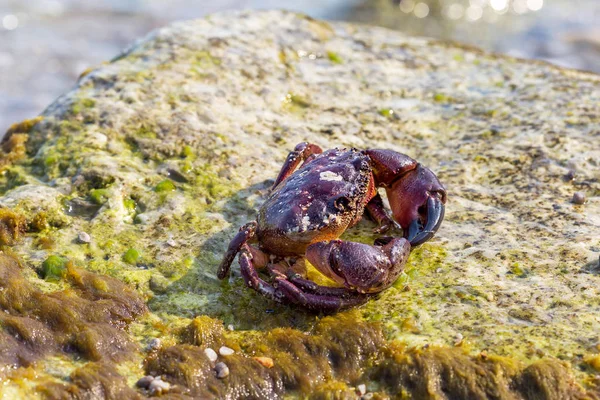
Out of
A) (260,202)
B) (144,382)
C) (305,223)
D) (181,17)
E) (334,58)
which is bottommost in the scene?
(144,382)

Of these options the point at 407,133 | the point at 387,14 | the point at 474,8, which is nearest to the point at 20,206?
the point at 407,133

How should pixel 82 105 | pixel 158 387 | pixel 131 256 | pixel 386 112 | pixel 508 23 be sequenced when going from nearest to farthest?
pixel 158 387 < pixel 131 256 < pixel 82 105 < pixel 386 112 < pixel 508 23

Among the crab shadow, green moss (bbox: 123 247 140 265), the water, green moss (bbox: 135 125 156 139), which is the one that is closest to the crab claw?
the crab shadow

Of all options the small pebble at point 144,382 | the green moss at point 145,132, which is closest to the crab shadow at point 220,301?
the small pebble at point 144,382

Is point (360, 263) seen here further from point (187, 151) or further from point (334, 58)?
point (334, 58)

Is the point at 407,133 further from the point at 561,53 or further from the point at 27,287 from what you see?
the point at 561,53

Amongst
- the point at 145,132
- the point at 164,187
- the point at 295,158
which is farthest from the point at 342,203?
the point at 145,132

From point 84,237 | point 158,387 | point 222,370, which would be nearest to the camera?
point 158,387
